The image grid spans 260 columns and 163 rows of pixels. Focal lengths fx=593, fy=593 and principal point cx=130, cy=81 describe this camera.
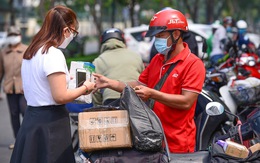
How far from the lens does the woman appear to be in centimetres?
400

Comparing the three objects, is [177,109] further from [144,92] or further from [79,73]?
[79,73]

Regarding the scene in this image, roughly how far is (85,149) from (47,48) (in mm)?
760

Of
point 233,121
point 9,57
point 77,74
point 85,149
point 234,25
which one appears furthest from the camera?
point 234,25

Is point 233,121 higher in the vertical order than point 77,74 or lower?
lower

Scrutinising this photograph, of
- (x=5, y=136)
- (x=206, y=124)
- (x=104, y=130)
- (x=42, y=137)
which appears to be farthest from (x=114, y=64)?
(x=5, y=136)

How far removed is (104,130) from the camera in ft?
12.1

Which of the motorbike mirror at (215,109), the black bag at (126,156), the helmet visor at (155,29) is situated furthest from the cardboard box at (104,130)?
the motorbike mirror at (215,109)

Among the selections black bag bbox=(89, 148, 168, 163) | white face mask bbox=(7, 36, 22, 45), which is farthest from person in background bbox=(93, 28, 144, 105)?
black bag bbox=(89, 148, 168, 163)

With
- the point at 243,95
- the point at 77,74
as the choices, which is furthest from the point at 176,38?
the point at 243,95

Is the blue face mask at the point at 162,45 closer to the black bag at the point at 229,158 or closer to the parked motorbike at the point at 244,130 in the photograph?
the parked motorbike at the point at 244,130

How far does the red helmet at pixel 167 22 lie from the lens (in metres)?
4.22

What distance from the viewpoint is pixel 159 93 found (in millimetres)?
4020

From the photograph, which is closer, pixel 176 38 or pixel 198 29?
pixel 176 38

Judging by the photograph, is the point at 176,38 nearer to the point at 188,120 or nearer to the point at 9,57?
the point at 188,120
